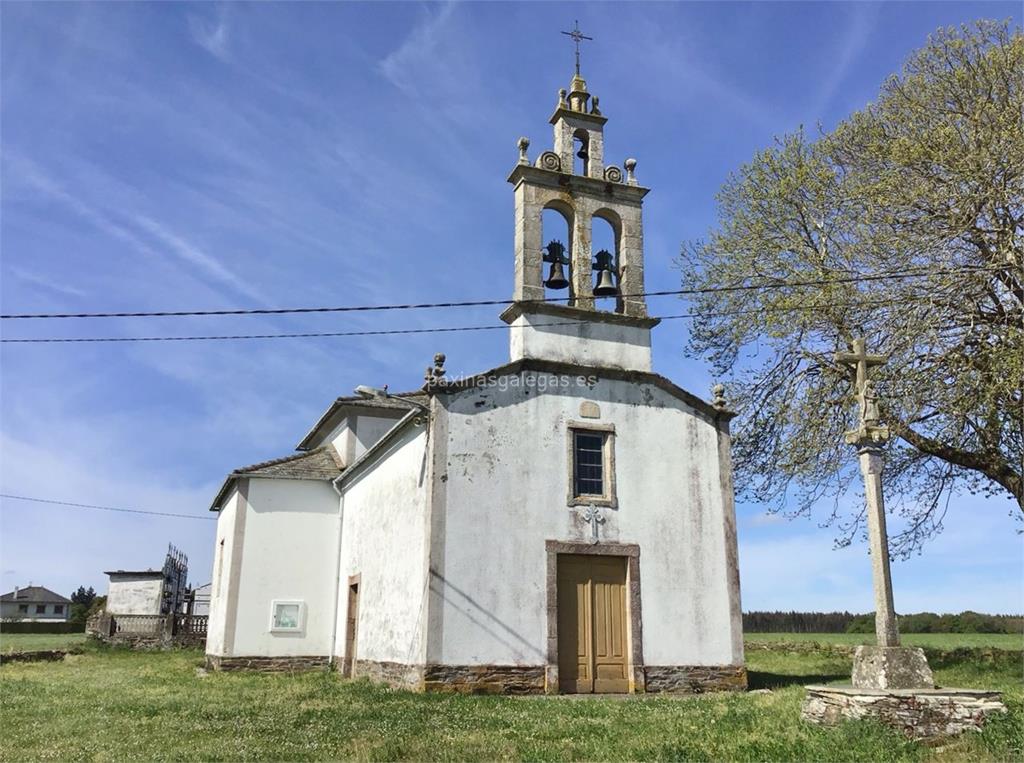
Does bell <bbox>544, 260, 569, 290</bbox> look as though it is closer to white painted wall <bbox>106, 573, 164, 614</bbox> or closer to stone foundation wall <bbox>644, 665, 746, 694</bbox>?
stone foundation wall <bbox>644, 665, 746, 694</bbox>

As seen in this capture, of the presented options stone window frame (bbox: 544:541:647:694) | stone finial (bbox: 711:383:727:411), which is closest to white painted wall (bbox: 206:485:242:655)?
stone window frame (bbox: 544:541:647:694)

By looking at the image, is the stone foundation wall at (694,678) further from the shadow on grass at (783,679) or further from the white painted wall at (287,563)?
the white painted wall at (287,563)

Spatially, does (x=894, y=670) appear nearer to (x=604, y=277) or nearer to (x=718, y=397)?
Answer: (x=718, y=397)

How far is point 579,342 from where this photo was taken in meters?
16.3

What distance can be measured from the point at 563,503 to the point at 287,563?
9.25 meters

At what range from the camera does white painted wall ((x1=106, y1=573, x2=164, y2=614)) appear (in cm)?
3862

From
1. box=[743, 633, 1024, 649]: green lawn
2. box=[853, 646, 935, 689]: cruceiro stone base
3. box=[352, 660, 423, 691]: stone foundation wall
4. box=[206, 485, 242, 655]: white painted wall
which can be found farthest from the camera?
box=[743, 633, 1024, 649]: green lawn

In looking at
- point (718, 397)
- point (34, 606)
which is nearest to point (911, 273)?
point (718, 397)

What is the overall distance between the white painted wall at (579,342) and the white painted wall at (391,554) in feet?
8.73

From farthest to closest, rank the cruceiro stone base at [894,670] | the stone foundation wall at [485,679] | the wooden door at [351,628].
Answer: the wooden door at [351,628] < the stone foundation wall at [485,679] < the cruceiro stone base at [894,670]

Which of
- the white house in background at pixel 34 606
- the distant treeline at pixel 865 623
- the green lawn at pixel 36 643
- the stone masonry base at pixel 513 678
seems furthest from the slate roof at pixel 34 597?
the stone masonry base at pixel 513 678

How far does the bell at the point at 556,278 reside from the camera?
16.6 m

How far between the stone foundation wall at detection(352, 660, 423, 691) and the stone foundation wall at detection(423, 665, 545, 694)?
28 centimetres

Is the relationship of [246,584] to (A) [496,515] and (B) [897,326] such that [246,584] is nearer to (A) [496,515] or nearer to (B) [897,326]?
(A) [496,515]
